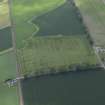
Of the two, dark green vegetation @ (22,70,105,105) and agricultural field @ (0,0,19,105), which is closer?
dark green vegetation @ (22,70,105,105)

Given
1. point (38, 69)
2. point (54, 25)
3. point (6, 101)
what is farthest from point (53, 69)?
point (54, 25)

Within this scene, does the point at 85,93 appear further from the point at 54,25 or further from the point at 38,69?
the point at 54,25

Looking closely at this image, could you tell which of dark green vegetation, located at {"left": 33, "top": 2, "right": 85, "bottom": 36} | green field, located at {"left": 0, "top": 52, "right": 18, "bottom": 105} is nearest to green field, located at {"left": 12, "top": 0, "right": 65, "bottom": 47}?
dark green vegetation, located at {"left": 33, "top": 2, "right": 85, "bottom": 36}

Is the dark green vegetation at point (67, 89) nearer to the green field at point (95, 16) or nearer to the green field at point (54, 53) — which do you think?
the green field at point (54, 53)

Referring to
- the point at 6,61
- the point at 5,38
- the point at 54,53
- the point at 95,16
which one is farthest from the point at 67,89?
the point at 95,16

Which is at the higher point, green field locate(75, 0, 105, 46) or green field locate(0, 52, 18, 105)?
green field locate(75, 0, 105, 46)

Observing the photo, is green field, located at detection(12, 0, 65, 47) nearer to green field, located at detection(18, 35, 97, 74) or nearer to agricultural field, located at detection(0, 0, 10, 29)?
agricultural field, located at detection(0, 0, 10, 29)

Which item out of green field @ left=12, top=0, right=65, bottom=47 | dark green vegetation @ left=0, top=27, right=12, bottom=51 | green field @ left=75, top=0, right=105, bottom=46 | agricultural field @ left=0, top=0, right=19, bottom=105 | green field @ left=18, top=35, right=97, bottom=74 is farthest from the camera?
green field @ left=12, top=0, right=65, bottom=47
